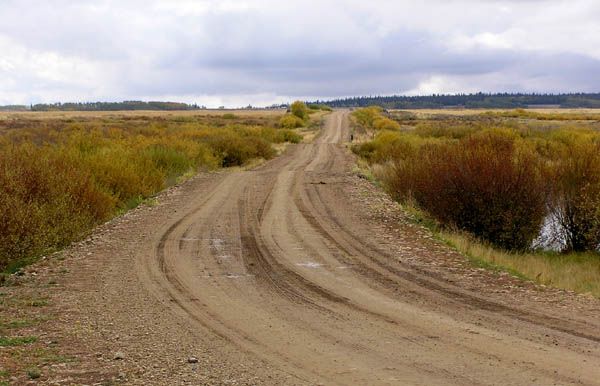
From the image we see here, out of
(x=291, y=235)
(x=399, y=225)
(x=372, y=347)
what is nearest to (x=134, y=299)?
(x=372, y=347)

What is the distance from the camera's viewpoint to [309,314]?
964 centimetres

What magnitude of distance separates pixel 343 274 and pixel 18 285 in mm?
5680

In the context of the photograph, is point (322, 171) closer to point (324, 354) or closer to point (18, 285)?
point (18, 285)

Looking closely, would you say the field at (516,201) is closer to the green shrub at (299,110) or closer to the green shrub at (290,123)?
the green shrub at (290,123)

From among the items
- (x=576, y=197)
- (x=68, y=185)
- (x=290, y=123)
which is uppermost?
(x=68, y=185)

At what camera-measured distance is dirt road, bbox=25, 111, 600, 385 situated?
7250 mm

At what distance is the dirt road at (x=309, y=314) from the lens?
725 centimetres

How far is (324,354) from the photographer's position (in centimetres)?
777

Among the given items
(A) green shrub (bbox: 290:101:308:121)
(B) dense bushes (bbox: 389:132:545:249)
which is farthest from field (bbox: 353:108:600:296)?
(A) green shrub (bbox: 290:101:308:121)

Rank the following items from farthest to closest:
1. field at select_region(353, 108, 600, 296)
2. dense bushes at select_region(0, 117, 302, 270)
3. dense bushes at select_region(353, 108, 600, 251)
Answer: dense bushes at select_region(353, 108, 600, 251) < field at select_region(353, 108, 600, 296) < dense bushes at select_region(0, 117, 302, 270)

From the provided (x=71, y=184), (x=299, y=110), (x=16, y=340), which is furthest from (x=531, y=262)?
(x=299, y=110)

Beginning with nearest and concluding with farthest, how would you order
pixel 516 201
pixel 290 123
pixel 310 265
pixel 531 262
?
pixel 310 265 < pixel 531 262 < pixel 516 201 < pixel 290 123

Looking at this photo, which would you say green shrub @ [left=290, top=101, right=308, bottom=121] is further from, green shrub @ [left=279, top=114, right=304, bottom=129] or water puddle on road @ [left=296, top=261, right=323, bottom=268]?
water puddle on road @ [left=296, top=261, right=323, bottom=268]

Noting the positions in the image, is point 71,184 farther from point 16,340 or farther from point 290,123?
point 290,123
